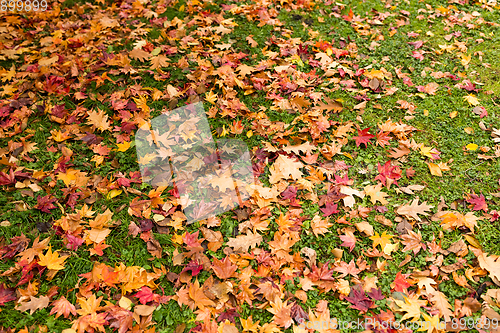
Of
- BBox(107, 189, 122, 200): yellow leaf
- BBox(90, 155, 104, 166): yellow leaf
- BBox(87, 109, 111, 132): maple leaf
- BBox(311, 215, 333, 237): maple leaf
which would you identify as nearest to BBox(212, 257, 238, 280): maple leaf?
BBox(311, 215, 333, 237): maple leaf

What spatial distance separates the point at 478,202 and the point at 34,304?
3.79 m

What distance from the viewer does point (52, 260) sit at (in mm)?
2426

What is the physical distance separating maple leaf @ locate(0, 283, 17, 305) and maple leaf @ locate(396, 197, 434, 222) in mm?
3212

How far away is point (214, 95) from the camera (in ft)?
11.4

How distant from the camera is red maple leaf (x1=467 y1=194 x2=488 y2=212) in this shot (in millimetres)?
2762

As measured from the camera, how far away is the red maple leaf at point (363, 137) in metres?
3.22

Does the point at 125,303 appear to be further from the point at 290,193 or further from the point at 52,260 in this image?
the point at 290,193

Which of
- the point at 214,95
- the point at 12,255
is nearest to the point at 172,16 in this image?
the point at 214,95

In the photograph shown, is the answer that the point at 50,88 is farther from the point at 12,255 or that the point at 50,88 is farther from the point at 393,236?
the point at 393,236

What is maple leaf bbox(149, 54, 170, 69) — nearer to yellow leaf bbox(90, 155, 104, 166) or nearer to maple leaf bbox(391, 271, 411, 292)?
yellow leaf bbox(90, 155, 104, 166)

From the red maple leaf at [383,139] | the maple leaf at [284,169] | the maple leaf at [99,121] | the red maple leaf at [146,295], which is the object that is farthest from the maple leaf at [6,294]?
the red maple leaf at [383,139]

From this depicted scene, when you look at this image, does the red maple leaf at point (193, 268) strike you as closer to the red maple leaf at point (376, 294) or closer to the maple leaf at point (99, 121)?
the red maple leaf at point (376, 294)

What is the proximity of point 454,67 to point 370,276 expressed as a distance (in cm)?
321

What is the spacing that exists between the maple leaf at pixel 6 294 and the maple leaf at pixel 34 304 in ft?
0.33
